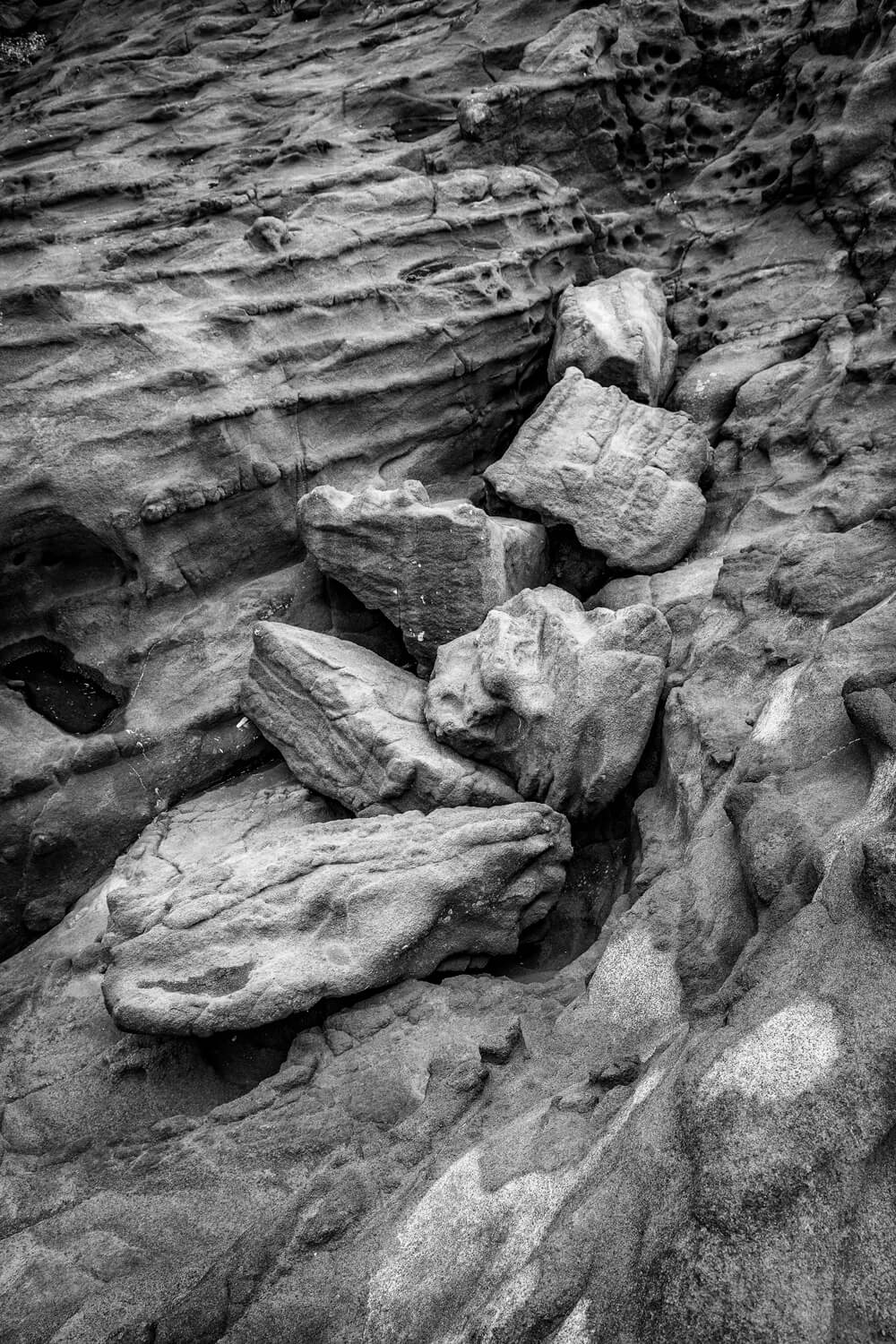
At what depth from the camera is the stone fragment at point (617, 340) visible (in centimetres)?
776

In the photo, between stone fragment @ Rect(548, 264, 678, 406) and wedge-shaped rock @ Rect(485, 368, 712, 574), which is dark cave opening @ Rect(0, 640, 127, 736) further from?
stone fragment @ Rect(548, 264, 678, 406)

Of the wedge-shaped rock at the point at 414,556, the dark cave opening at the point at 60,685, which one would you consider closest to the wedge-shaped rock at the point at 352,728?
the wedge-shaped rock at the point at 414,556

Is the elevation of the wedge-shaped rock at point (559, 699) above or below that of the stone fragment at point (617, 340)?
below

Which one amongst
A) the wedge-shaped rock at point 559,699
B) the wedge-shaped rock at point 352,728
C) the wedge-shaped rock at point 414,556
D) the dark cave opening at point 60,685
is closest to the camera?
the wedge-shaped rock at point 559,699

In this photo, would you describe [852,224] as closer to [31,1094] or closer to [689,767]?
[689,767]

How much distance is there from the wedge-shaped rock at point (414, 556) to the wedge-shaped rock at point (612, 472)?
0.61m

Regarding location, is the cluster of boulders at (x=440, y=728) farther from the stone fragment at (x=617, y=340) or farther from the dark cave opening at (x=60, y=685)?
the dark cave opening at (x=60, y=685)

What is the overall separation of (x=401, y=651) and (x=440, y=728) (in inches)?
51.9

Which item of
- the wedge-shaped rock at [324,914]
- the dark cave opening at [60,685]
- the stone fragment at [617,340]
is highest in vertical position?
the stone fragment at [617,340]

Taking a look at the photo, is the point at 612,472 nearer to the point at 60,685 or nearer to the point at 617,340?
the point at 617,340

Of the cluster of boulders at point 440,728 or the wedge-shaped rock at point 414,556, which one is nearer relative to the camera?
the cluster of boulders at point 440,728

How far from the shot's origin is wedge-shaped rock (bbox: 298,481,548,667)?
6.53 metres

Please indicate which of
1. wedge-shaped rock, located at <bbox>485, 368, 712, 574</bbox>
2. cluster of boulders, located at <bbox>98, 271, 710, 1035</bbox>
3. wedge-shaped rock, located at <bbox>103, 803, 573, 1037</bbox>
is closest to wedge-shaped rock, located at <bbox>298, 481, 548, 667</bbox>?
cluster of boulders, located at <bbox>98, 271, 710, 1035</bbox>

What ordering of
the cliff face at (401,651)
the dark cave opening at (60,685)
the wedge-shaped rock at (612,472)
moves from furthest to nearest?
the wedge-shaped rock at (612,472)
the dark cave opening at (60,685)
the cliff face at (401,651)
